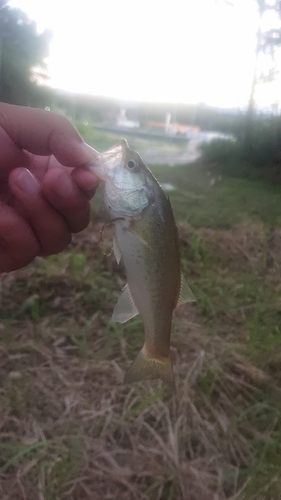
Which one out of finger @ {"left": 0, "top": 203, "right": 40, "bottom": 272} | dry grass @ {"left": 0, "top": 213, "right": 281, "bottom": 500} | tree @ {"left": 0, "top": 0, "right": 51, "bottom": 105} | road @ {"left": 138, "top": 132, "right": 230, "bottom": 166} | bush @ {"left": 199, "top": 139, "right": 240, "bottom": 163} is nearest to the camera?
finger @ {"left": 0, "top": 203, "right": 40, "bottom": 272}

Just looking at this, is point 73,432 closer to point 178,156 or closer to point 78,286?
point 78,286

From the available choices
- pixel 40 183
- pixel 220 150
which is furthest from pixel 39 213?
pixel 220 150

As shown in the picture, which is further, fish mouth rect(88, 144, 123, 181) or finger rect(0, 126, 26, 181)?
finger rect(0, 126, 26, 181)

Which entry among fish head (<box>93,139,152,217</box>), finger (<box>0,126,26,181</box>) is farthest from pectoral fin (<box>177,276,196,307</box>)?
finger (<box>0,126,26,181</box>)

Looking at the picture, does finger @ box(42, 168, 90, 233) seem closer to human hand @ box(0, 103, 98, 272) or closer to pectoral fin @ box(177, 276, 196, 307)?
human hand @ box(0, 103, 98, 272)

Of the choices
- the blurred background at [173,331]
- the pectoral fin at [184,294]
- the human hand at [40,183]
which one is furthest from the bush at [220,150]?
the pectoral fin at [184,294]

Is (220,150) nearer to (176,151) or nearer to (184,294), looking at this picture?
(176,151)
